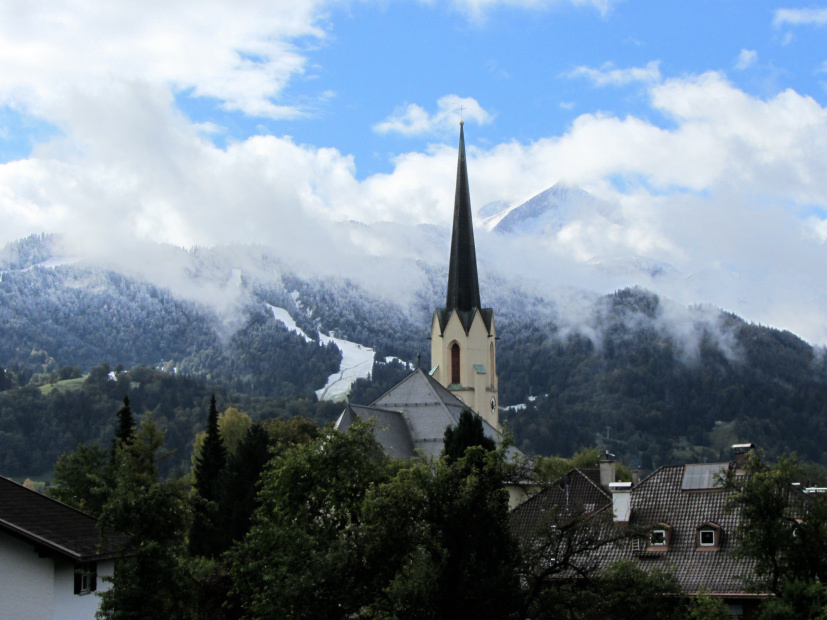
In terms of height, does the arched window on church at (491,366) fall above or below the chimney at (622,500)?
above

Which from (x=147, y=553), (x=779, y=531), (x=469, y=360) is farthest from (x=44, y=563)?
(x=469, y=360)

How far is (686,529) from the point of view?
3797 cm

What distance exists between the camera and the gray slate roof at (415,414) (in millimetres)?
64312

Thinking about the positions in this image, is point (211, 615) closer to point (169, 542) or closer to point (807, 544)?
point (169, 542)

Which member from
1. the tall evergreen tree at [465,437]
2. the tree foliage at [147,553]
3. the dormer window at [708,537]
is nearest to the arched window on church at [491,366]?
the tall evergreen tree at [465,437]

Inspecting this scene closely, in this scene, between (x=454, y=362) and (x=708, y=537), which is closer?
(x=708, y=537)

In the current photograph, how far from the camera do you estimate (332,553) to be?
2505 centimetres

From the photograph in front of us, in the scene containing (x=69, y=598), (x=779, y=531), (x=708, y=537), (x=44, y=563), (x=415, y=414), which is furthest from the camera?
(x=415, y=414)

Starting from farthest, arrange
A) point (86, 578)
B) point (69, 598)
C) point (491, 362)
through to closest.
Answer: point (491, 362), point (86, 578), point (69, 598)

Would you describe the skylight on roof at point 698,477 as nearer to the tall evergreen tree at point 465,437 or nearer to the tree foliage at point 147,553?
the tall evergreen tree at point 465,437

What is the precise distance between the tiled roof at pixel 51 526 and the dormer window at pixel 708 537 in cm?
1911

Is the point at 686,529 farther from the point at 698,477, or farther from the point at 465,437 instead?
the point at 465,437

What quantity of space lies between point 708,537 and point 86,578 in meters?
20.4

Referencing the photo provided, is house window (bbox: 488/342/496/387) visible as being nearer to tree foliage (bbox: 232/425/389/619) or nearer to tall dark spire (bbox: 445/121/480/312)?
tall dark spire (bbox: 445/121/480/312)
